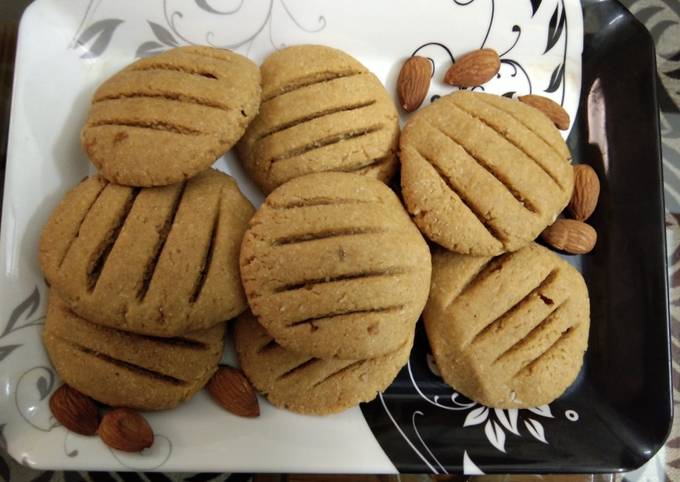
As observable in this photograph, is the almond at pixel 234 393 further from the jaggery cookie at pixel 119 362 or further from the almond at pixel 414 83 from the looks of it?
the almond at pixel 414 83

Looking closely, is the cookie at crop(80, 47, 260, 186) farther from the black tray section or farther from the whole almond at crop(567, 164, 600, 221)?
the whole almond at crop(567, 164, 600, 221)

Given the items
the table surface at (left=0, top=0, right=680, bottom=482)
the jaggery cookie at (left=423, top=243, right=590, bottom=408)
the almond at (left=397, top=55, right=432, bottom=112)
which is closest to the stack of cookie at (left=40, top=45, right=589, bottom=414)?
the jaggery cookie at (left=423, top=243, right=590, bottom=408)

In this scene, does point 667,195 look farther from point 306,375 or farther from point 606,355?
point 306,375

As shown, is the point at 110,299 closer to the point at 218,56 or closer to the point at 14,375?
the point at 14,375

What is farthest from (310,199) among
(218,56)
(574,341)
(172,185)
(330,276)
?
(574,341)

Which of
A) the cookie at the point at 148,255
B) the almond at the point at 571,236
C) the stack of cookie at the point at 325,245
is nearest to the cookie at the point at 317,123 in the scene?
the stack of cookie at the point at 325,245

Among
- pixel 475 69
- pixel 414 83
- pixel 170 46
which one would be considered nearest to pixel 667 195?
pixel 475 69
